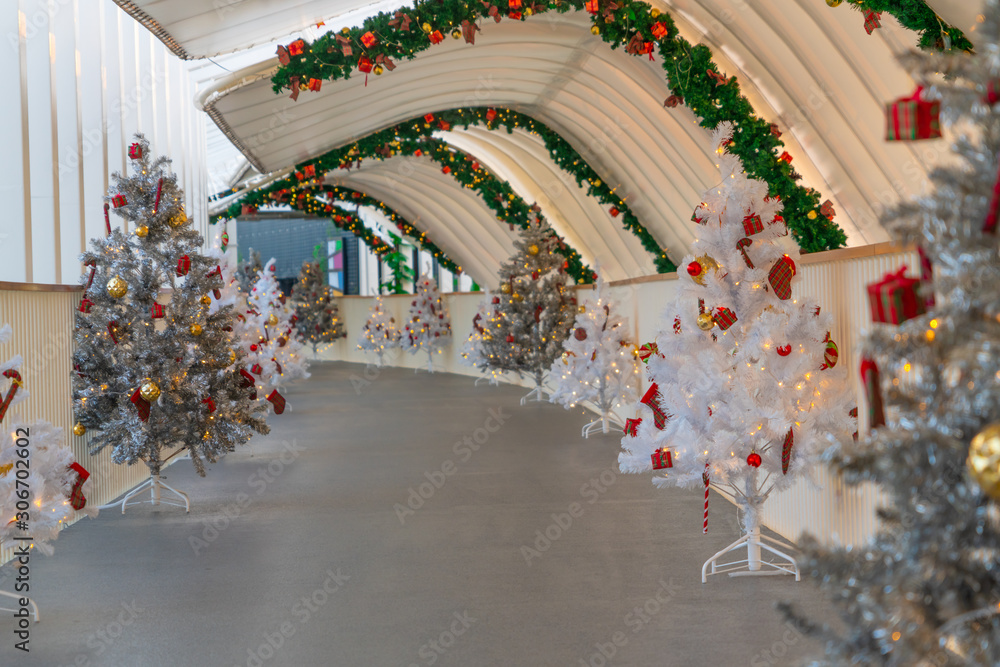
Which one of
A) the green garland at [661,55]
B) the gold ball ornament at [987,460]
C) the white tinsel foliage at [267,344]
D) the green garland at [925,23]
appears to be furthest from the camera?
the white tinsel foliage at [267,344]

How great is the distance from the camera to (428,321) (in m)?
20.5

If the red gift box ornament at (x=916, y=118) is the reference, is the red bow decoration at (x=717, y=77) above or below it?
above

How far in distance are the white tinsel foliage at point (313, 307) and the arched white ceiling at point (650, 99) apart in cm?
1104

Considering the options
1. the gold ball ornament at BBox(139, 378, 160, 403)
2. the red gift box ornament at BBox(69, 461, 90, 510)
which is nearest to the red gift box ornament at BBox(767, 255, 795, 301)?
the red gift box ornament at BBox(69, 461, 90, 510)

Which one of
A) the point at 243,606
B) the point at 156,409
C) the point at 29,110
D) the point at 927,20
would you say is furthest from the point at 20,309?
the point at 927,20

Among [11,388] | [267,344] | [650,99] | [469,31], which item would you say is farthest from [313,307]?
[11,388]

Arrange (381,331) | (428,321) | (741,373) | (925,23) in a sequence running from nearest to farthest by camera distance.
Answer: (741,373) < (925,23) < (428,321) < (381,331)

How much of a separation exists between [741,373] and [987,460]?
10.1 feet

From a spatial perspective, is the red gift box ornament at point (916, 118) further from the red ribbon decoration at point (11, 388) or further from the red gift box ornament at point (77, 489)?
the red gift box ornament at point (77, 489)

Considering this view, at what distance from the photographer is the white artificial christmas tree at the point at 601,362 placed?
1030cm

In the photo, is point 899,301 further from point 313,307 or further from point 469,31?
point 313,307

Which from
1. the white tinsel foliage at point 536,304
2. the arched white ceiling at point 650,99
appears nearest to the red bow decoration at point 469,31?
the arched white ceiling at point 650,99

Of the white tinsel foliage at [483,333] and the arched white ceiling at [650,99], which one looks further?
the white tinsel foliage at [483,333]

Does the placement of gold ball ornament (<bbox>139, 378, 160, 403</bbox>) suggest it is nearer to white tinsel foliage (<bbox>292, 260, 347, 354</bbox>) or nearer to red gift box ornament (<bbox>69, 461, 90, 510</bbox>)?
red gift box ornament (<bbox>69, 461, 90, 510</bbox>)
